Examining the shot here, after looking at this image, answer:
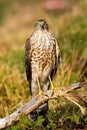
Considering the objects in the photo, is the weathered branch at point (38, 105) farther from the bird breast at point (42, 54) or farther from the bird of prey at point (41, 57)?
the bird breast at point (42, 54)

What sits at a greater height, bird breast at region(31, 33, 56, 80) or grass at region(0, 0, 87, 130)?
bird breast at region(31, 33, 56, 80)

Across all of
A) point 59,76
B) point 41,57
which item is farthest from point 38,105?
point 59,76

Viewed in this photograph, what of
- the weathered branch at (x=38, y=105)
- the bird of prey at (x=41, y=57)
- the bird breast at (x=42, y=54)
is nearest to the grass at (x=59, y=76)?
the weathered branch at (x=38, y=105)

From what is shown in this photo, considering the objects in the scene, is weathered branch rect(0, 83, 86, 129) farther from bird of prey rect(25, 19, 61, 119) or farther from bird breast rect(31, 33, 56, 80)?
bird breast rect(31, 33, 56, 80)

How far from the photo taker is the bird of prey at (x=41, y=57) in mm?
7438

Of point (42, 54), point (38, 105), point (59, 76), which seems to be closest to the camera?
point (38, 105)

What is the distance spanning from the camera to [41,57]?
24.6 feet

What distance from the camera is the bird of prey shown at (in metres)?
7.44

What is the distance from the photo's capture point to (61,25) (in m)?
12.0

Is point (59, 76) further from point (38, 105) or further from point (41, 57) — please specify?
point (38, 105)

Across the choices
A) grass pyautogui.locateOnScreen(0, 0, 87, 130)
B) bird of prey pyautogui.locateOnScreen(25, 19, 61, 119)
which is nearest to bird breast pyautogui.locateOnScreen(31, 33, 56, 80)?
bird of prey pyautogui.locateOnScreen(25, 19, 61, 119)

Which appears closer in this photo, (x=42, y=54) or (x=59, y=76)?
(x=42, y=54)

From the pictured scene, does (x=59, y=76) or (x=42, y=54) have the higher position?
(x=42, y=54)

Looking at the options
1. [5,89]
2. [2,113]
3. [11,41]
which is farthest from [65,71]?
[11,41]
